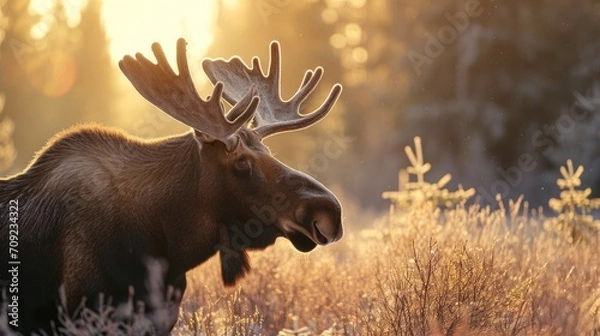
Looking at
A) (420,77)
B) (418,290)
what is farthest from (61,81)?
(418,290)

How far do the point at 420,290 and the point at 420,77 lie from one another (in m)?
25.3

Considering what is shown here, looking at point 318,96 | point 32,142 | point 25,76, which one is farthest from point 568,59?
point 32,142

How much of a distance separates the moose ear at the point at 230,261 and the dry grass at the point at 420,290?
0.59 feet

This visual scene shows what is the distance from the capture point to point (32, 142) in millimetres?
39875

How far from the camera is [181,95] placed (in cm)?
586

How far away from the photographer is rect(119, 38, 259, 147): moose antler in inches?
225

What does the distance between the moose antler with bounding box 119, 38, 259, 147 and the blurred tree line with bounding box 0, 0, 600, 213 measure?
18520mm

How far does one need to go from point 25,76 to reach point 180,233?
31.5m

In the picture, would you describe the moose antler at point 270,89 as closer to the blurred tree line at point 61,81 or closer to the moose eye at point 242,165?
the moose eye at point 242,165

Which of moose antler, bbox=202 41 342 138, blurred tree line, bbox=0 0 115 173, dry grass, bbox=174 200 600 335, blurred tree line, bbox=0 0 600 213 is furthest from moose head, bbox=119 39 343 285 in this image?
blurred tree line, bbox=0 0 115 173

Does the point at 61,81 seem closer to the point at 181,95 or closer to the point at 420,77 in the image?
the point at 420,77

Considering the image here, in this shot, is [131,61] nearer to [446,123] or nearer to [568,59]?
[568,59]

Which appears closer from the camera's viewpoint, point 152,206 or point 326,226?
point 326,226

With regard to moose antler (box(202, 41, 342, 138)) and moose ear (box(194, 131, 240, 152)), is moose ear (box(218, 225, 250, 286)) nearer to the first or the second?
moose ear (box(194, 131, 240, 152))
